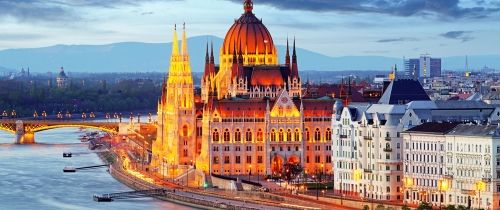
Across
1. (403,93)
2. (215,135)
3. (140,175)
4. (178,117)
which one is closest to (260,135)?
(215,135)

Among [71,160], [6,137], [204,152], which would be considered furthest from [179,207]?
[6,137]

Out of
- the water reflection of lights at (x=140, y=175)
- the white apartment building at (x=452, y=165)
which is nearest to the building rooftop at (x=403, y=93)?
the white apartment building at (x=452, y=165)

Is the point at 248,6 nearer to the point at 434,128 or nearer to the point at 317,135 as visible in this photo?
the point at 317,135

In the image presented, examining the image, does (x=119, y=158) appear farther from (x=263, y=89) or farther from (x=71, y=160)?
(x=263, y=89)

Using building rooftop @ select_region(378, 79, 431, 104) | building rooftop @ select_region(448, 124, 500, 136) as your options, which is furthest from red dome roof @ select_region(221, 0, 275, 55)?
building rooftop @ select_region(448, 124, 500, 136)

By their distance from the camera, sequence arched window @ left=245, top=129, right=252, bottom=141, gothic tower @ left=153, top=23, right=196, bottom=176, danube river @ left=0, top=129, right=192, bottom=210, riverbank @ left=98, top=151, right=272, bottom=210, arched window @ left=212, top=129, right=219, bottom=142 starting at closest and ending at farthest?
riverbank @ left=98, top=151, right=272, bottom=210 → danube river @ left=0, top=129, right=192, bottom=210 → arched window @ left=212, top=129, right=219, bottom=142 → arched window @ left=245, top=129, right=252, bottom=141 → gothic tower @ left=153, top=23, right=196, bottom=176

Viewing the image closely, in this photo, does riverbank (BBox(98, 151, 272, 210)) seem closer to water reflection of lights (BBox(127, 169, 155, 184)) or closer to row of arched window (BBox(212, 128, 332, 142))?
water reflection of lights (BBox(127, 169, 155, 184))
